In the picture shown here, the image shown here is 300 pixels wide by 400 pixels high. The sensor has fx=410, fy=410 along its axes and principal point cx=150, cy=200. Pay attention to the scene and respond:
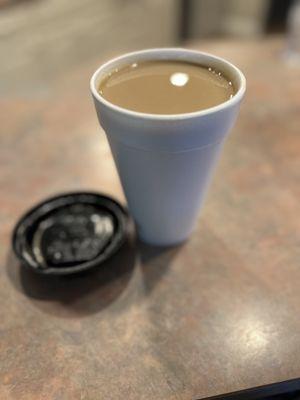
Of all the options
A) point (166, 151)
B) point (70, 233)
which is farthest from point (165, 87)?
point (70, 233)

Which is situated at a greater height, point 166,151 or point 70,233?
point 166,151

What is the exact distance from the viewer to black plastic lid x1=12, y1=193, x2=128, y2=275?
0.54 m

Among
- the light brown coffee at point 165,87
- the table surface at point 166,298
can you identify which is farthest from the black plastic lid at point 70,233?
the light brown coffee at point 165,87

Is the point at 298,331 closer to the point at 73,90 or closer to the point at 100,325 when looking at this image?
the point at 100,325

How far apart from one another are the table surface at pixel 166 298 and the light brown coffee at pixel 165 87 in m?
0.22

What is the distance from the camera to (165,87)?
1.59 feet

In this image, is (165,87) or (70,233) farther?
(70,233)

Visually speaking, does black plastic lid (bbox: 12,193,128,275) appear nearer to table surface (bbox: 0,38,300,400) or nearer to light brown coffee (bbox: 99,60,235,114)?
table surface (bbox: 0,38,300,400)

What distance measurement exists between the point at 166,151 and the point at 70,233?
22 cm

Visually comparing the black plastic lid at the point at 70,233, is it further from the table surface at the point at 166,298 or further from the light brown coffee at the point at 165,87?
the light brown coffee at the point at 165,87

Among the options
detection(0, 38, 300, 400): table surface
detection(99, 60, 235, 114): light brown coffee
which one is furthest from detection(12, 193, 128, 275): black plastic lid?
detection(99, 60, 235, 114): light brown coffee

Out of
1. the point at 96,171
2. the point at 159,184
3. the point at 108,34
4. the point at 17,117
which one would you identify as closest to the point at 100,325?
the point at 159,184

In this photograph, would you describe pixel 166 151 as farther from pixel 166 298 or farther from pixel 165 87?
pixel 166 298

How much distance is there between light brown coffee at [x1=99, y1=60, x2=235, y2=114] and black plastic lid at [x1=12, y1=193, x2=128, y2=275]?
188 millimetres
